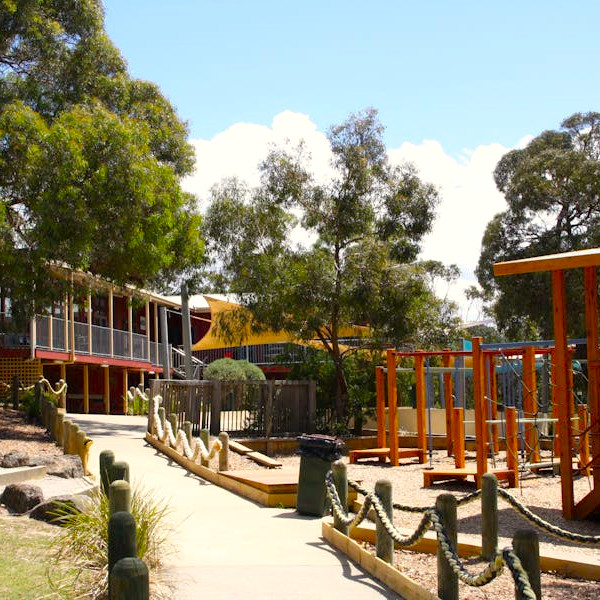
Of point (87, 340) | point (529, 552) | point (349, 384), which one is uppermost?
point (87, 340)

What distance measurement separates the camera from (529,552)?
5.18 meters

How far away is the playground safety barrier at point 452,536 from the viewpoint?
5168 millimetres

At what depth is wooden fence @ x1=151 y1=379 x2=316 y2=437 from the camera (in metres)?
23.2

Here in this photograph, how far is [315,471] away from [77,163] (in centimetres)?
1108

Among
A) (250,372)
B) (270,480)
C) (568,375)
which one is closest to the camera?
(568,375)

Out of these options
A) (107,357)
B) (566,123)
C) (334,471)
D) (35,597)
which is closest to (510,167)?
(566,123)

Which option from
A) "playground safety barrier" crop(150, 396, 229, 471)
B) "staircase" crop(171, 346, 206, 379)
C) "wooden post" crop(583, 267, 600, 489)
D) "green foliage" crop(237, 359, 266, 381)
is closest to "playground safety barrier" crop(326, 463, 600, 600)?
"wooden post" crop(583, 267, 600, 489)

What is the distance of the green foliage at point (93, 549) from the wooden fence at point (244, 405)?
15.1 metres

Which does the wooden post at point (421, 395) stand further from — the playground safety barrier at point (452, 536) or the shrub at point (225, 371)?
the shrub at point (225, 371)

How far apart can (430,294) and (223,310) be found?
18.9 ft

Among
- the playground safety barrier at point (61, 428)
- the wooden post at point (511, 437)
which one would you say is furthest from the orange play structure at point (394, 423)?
the playground safety barrier at point (61, 428)

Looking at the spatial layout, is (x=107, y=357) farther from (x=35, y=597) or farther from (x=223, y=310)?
(x=35, y=597)

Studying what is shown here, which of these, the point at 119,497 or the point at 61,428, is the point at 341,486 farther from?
the point at 61,428

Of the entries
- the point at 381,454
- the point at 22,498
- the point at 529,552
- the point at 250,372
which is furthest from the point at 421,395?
the point at 250,372
